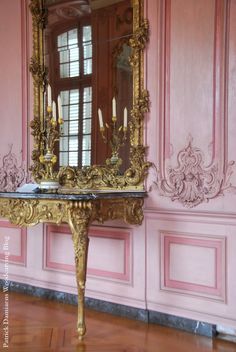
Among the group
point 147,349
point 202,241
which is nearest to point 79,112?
point 202,241

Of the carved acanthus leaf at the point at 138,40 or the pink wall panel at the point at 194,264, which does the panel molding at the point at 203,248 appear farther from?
the carved acanthus leaf at the point at 138,40

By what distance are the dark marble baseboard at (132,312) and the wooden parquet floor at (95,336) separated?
0.18 feet

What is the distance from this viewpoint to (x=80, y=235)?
2295 millimetres

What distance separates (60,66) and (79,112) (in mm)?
449

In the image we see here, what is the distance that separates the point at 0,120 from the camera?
12.0 feet

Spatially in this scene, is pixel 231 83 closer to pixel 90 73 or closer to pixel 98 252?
pixel 90 73

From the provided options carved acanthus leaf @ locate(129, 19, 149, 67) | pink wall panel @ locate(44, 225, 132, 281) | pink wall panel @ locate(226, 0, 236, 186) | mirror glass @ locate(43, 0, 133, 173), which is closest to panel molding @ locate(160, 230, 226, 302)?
pink wall panel @ locate(44, 225, 132, 281)

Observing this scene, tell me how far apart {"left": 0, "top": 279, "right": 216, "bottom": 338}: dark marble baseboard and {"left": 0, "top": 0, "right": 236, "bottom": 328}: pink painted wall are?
0.04 meters

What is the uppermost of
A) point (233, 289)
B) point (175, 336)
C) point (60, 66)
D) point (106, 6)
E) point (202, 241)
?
point (106, 6)

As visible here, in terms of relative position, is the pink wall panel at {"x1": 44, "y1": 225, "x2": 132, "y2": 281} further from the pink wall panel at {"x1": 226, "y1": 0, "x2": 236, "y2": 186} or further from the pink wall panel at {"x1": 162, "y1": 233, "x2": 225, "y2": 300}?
the pink wall panel at {"x1": 226, "y1": 0, "x2": 236, "y2": 186}

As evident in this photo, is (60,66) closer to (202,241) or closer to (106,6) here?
(106,6)

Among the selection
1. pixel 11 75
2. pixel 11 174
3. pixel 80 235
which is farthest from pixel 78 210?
pixel 11 75

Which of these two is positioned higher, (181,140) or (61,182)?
(181,140)

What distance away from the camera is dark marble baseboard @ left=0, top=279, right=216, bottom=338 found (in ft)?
8.35
